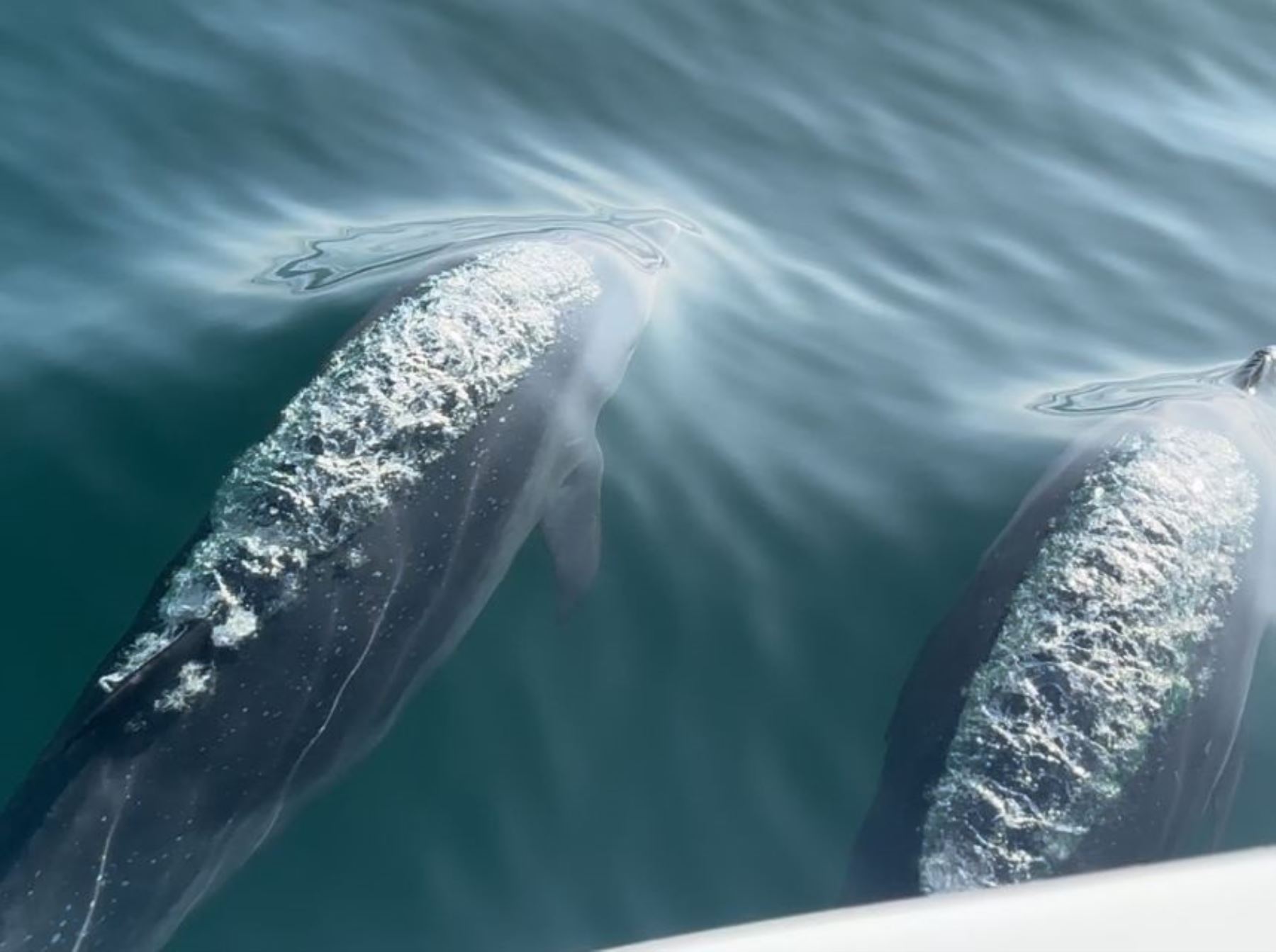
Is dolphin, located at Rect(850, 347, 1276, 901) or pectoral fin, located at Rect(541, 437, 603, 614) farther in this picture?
pectoral fin, located at Rect(541, 437, 603, 614)

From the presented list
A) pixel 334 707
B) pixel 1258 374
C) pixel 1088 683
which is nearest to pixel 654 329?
pixel 1258 374

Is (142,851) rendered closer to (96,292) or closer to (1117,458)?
(96,292)

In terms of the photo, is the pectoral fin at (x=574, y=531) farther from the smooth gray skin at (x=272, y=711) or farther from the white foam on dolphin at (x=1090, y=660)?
the white foam on dolphin at (x=1090, y=660)

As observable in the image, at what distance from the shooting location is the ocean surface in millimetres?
5383

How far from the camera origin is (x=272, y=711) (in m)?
5.30

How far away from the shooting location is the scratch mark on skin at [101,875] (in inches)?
184

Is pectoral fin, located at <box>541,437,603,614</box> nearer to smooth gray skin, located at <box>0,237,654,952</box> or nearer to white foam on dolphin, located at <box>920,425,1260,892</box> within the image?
smooth gray skin, located at <box>0,237,654,952</box>

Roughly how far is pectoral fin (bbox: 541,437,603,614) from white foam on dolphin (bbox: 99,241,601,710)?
0.49 metres

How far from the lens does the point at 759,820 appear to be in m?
5.47

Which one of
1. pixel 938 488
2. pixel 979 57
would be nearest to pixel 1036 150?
pixel 979 57

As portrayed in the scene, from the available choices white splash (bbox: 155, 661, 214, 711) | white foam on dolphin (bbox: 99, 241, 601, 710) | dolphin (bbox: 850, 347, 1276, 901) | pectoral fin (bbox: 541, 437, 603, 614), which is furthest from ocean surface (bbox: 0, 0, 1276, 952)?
white splash (bbox: 155, 661, 214, 711)

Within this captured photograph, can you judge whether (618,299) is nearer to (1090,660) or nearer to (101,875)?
(1090,660)

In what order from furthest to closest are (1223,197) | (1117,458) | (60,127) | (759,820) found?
(1223,197)
(60,127)
(1117,458)
(759,820)

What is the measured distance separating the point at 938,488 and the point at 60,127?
5.05 meters
